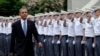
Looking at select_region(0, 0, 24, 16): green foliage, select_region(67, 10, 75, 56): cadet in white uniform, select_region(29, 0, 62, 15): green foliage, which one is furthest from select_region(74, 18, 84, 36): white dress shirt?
select_region(0, 0, 24, 16): green foliage

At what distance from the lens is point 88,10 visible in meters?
13.9

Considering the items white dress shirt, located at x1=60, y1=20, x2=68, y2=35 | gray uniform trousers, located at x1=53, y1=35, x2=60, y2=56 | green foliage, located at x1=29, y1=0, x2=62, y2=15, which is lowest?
gray uniform trousers, located at x1=53, y1=35, x2=60, y2=56

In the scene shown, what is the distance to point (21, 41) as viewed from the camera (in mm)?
11758

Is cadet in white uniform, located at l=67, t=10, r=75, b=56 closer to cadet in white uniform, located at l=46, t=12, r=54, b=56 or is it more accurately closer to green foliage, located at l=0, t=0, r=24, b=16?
cadet in white uniform, located at l=46, t=12, r=54, b=56

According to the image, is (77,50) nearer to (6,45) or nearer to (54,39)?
(54,39)

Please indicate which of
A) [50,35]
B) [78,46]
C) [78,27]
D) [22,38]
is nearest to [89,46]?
[78,46]

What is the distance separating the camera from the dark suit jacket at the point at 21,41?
11.8m

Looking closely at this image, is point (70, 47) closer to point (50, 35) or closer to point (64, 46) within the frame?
point (64, 46)

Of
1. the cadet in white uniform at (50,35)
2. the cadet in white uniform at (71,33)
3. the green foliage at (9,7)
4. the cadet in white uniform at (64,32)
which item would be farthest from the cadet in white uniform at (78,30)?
the green foliage at (9,7)

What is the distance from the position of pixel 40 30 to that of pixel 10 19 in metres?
3.98

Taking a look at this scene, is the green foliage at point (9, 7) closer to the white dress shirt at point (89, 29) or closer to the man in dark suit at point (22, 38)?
the white dress shirt at point (89, 29)

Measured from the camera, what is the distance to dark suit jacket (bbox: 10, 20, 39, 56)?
38.5ft

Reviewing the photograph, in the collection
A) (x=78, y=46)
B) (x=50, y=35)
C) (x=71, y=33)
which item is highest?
(x=71, y=33)

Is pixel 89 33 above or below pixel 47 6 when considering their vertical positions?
below
